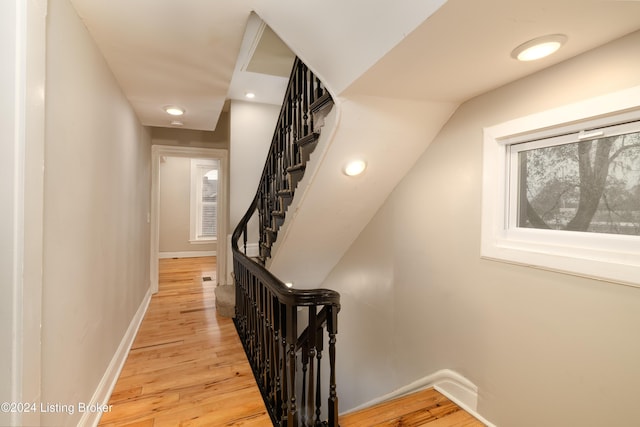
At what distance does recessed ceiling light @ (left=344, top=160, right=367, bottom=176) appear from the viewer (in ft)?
6.47

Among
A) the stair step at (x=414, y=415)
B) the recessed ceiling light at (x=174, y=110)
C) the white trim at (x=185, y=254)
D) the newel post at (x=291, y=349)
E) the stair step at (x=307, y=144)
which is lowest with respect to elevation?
the stair step at (x=414, y=415)

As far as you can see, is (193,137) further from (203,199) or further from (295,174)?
(203,199)

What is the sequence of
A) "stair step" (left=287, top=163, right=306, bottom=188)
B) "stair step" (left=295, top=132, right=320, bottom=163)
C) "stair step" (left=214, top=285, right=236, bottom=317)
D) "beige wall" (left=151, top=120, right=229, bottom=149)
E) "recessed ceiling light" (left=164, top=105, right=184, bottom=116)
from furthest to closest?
"beige wall" (left=151, top=120, right=229, bottom=149) → "stair step" (left=214, top=285, right=236, bottom=317) → "recessed ceiling light" (left=164, top=105, right=184, bottom=116) → "stair step" (left=287, top=163, right=306, bottom=188) → "stair step" (left=295, top=132, right=320, bottom=163)

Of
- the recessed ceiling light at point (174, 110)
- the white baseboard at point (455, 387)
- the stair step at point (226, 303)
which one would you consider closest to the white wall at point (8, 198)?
the recessed ceiling light at point (174, 110)

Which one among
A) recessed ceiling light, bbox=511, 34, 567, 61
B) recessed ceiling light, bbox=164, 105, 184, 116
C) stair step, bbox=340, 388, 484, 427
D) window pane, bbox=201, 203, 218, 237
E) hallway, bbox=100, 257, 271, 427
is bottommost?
hallway, bbox=100, 257, 271, 427

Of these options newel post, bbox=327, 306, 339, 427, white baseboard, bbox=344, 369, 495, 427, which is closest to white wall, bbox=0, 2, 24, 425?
newel post, bbox=327, 306, 339, 427

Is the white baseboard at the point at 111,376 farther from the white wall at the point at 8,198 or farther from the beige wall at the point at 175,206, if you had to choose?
the beige wall at the point at 175,206

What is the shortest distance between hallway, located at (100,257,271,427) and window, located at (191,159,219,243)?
12.0 ft

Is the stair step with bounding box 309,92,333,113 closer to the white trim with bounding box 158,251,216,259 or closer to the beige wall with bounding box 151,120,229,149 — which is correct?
the beige wall with bounding box 151,120,229,149

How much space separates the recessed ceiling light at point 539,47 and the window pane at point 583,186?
0.45 meters

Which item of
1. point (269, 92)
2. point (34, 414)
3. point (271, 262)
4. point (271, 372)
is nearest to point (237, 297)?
point (271, 262)

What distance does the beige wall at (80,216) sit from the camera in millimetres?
1148

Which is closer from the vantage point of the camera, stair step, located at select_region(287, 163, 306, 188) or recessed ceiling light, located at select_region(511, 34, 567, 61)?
recessed ceiling light, located at select_region(511, 34, 567, 61)

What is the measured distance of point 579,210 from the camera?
4.43 feet
